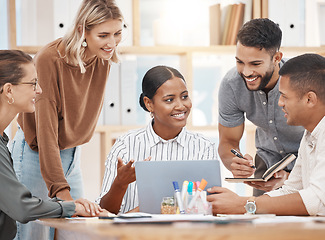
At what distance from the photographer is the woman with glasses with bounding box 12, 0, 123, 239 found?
2.23 m

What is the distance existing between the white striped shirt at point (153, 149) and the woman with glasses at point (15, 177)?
0.48 metres

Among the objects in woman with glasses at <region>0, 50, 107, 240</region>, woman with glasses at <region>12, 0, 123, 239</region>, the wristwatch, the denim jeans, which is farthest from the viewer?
the denim jeans

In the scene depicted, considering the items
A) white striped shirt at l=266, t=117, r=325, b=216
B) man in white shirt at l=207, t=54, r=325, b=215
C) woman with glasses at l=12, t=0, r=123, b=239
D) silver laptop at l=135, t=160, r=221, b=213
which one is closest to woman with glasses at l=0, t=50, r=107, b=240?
silver laptop at l=135, t=160, r=221, b=213

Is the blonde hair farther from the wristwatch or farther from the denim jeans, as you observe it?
the wristwatch

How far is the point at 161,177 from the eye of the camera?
5.85 feet

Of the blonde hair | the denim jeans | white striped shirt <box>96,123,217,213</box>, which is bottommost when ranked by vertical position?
the denim jeans

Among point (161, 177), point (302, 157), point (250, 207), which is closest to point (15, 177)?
point (161, 177)

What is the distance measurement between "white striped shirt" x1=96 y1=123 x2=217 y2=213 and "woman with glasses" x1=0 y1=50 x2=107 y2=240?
0.48 metres

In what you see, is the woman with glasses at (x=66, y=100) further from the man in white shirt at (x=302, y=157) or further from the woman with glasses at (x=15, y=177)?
Answer: the man in white shirt at (x=302, y=157)

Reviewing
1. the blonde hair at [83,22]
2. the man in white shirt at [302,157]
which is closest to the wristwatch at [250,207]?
the man in white shirt at [302,157]

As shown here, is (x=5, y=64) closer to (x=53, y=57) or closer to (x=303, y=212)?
(x=53, y=57)

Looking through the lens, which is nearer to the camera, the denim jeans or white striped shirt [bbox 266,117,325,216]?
white striped shirt [bbox 266,117,325,216]

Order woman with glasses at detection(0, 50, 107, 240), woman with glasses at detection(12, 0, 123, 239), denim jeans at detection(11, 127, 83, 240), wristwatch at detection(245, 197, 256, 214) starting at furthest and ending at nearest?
denim jeans at detection(11, 127, 83, 240), woman with glasses at detection(12, 0, 123, 239), wristwatch at detection(245, 197, 256, 214), woman with glasses at detection(0, 50, 107, 240)

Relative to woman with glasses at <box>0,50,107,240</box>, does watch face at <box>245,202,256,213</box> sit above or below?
below
